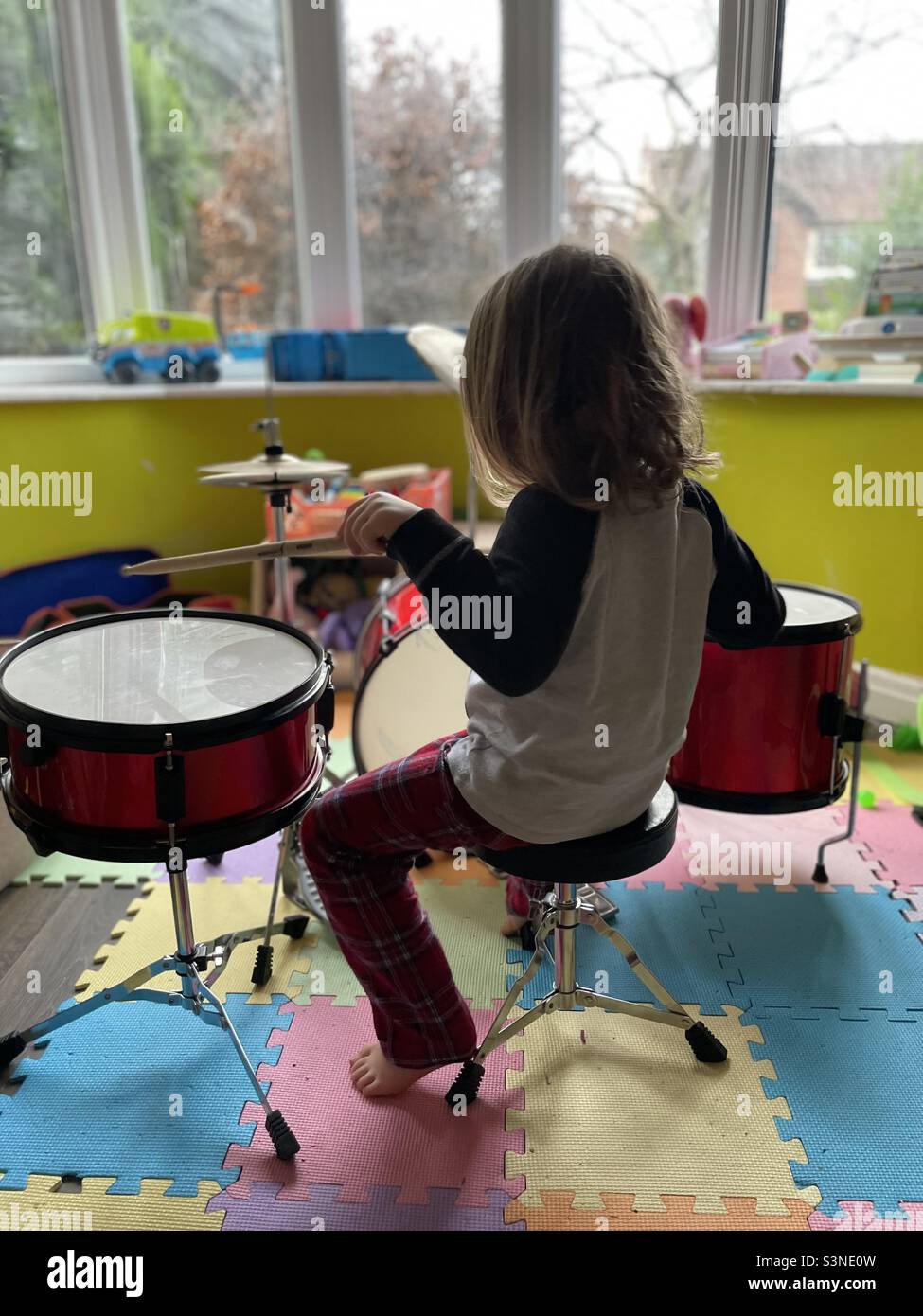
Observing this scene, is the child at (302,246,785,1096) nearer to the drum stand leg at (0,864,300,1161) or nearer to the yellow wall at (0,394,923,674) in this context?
the drum stand leg at (0,864,300,1161)

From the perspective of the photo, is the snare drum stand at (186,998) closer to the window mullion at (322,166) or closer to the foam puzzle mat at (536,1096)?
the foam puzzle mat at (536,1096)

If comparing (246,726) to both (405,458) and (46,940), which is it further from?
(405,458)

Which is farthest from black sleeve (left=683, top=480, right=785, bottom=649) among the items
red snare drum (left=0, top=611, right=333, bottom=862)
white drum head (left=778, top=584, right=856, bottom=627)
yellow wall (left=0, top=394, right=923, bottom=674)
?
yellow wall (left=0, top=394, right=923, bottom=674)

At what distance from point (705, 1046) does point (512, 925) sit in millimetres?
390

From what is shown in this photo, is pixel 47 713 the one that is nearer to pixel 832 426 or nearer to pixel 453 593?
pixel 453 593

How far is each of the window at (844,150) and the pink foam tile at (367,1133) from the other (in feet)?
7.32

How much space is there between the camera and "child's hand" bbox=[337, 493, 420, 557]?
1.02 metres

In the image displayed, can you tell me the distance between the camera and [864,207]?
2580mm

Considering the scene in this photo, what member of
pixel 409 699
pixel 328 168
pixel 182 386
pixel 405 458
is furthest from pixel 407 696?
pixel 328 168

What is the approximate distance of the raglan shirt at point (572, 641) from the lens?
966 mm

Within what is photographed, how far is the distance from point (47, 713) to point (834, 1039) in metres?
1.14

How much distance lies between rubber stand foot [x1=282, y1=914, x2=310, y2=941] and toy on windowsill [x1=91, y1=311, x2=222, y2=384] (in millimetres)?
1968

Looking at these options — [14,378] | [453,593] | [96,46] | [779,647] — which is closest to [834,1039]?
[779,647]

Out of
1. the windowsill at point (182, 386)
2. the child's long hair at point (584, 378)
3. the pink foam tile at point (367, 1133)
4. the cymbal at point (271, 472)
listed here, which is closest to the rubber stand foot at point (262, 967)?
the pink foam tile at point (367, 1133)
